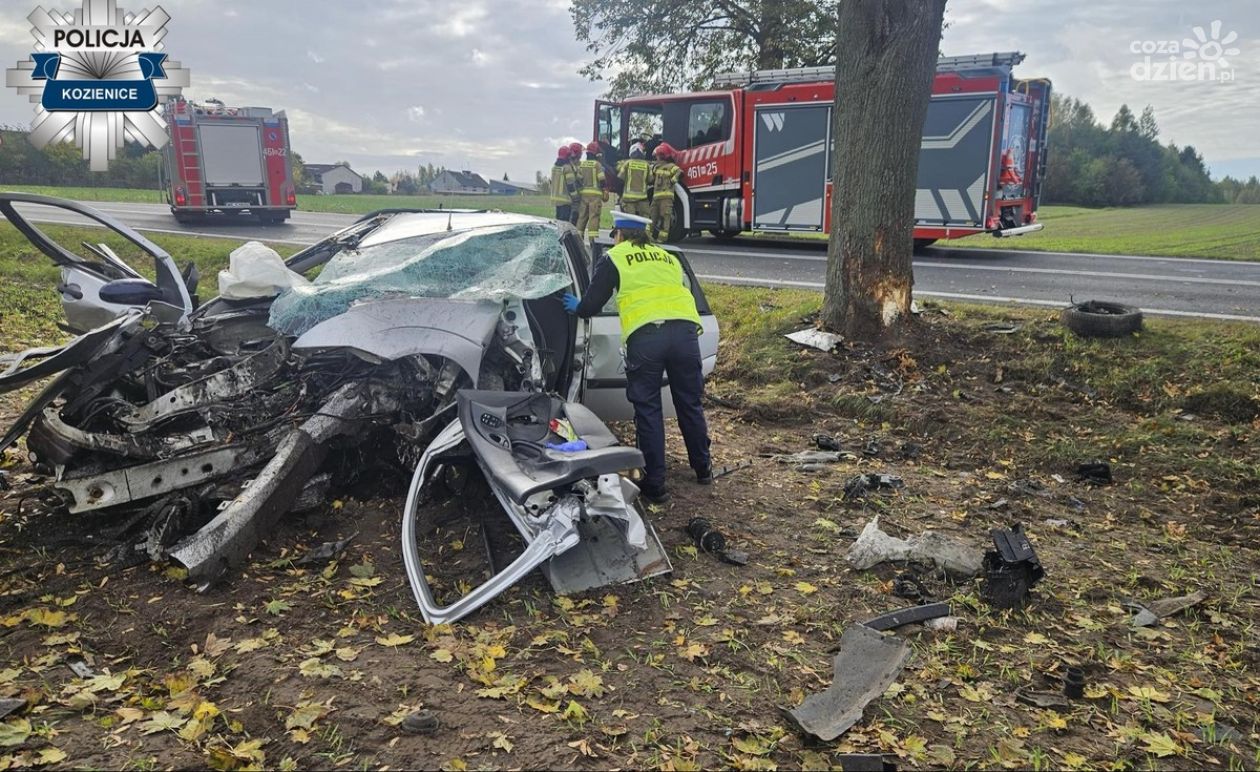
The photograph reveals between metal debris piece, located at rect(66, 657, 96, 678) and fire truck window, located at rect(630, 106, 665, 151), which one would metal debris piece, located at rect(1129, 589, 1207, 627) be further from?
fire truck window, located at rect(630, 106, 665, 151)

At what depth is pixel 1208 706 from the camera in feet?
9.98

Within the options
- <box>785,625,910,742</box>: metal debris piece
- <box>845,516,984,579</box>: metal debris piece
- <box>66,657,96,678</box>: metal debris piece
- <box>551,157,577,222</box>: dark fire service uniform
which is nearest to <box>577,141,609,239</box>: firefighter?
<box>551,157,577,222</box>: dark fire service uniform

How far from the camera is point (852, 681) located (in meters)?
3.11

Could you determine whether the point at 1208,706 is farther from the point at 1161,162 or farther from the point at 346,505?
the point at 1161,162

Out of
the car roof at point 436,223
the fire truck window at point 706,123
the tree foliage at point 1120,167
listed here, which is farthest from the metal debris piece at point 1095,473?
the tree foliage at point 1120,167

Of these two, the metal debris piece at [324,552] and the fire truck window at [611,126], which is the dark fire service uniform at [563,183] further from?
the metal debris piece at [324,552]

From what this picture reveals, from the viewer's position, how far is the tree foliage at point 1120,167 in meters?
47.1

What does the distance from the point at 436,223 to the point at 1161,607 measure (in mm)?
4541

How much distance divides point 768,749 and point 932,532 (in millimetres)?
1970

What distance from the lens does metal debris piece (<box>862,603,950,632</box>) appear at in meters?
3.54

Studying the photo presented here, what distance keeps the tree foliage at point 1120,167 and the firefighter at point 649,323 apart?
146 feet

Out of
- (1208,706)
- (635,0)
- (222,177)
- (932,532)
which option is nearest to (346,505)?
(932,532)

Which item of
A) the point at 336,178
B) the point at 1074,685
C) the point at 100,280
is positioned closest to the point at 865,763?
the point at 1074,685

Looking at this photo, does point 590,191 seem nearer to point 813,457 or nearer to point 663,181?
point 663,181
